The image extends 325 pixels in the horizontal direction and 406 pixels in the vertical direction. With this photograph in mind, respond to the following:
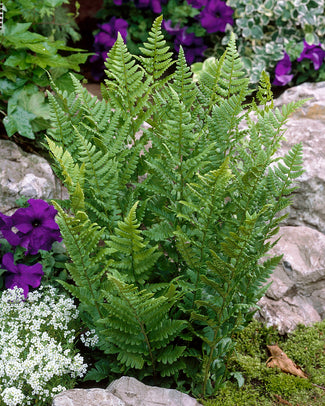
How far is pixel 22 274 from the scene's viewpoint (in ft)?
8.41

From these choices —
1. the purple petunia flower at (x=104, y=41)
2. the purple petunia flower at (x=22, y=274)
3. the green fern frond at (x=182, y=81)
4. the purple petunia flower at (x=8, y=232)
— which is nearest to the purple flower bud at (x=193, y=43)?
the purple petunia flower at (x=104, y=41)

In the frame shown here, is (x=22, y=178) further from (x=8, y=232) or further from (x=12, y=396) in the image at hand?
(x=12, y=396)

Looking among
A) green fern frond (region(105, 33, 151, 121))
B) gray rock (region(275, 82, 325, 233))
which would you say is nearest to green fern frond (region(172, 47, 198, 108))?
green fern frond (region(105, 33, 151, 121))

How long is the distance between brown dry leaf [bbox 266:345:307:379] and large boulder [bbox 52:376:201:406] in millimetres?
623

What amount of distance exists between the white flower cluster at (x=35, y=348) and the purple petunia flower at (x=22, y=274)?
50 millimetres

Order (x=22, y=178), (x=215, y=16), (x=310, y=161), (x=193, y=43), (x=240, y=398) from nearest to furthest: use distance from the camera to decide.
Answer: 1. (x=240, y=398)
2. (x=22, y=178)
3. (x=310, y=161)
4. (x=215, y=16)
5. (x=193, y=43)

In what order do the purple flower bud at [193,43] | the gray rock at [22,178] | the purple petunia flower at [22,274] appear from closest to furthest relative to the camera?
the purple petunia flower at [22,274] → the gray rock at [22,178] → the purple flower bud at [193,43]

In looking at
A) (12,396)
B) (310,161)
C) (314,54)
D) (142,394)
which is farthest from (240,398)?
(314,54)

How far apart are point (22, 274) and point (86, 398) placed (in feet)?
2.78

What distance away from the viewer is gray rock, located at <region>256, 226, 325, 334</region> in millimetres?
2865

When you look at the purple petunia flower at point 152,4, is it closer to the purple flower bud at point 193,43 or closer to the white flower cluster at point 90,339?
the purple flower bud at point 193,43

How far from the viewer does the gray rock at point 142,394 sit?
2.04 meters

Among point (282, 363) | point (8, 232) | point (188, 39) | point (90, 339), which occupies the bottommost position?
point (282, 363)

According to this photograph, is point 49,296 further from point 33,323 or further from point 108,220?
point 108,220
